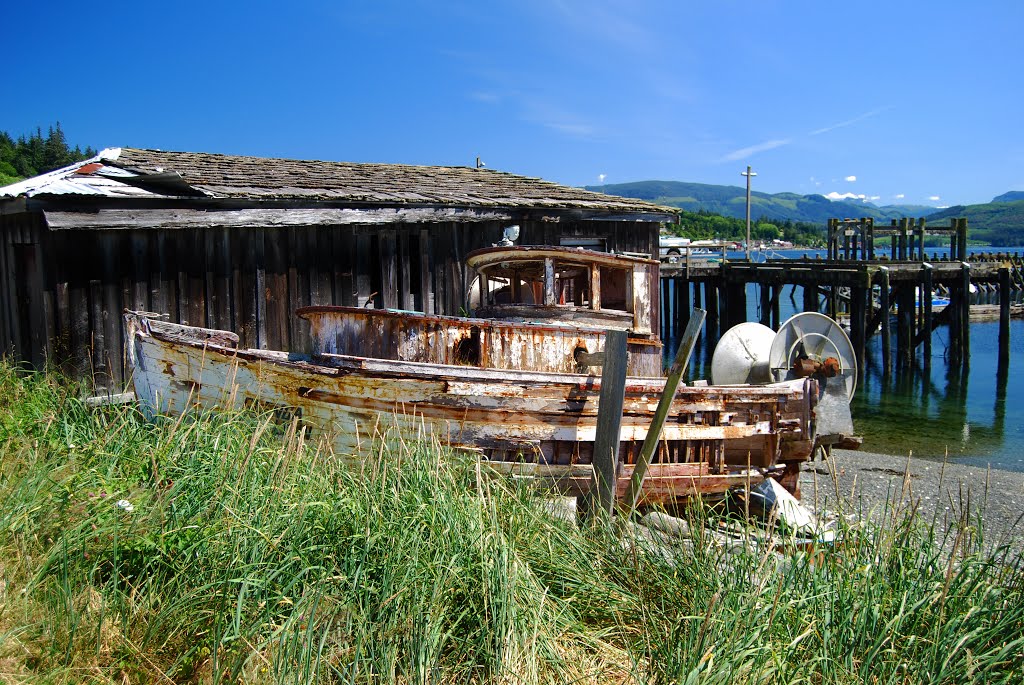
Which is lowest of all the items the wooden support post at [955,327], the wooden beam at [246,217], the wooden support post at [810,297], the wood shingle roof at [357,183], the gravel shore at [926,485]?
the gravel shore at [926,485]

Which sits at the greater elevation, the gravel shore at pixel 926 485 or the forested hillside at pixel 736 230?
the forested hillside at pixel 736 230

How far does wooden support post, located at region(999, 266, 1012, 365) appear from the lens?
2331cm

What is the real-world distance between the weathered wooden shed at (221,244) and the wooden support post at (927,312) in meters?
14.5

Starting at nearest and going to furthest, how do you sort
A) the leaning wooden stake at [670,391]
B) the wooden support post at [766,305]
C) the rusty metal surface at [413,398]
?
the leaning wooden stake at [670,391]
the rusty metal surface at [413,398]
the wooden support post at [766,305]

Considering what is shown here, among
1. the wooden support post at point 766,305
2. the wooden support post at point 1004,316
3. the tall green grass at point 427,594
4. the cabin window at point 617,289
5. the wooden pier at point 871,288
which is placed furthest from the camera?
the wooden support post at point 766,305

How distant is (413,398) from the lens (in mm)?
6297

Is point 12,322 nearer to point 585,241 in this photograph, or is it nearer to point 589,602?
point 589,602

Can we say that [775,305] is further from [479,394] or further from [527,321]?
[479,394]

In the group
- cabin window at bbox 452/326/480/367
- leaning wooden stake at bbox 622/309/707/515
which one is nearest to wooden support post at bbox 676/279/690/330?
cabin window at bbox 452/326/480/367

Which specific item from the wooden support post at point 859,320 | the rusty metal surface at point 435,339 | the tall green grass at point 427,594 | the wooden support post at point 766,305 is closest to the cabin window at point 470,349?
the rusty metal surface at point 435,339

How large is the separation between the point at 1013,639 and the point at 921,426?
50.3ft

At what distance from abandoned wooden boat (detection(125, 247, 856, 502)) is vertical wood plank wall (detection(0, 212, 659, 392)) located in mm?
1635

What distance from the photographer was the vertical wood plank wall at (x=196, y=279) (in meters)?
8.16

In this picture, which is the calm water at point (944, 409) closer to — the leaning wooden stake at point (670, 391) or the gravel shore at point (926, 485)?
the gravel shore at point (926, 485)
